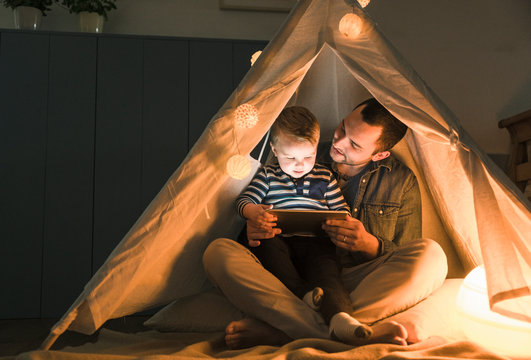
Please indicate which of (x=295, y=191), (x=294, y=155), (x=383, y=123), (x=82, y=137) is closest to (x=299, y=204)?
(x=295, y=191)

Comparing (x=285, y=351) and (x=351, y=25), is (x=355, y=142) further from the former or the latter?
(x=285, y=351)

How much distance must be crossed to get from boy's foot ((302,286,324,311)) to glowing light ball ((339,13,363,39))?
70 centimetres

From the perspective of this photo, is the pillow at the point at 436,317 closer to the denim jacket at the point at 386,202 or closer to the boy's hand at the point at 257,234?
the denim jacket at the point at 386,202

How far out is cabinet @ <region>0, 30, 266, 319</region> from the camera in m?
2.25

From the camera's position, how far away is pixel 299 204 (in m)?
1.54

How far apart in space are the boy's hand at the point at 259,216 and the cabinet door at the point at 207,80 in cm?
102

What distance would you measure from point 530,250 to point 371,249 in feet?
1.46

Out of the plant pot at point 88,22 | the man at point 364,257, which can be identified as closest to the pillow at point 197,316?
the man at point 364,257

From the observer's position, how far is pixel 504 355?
3.63 feet

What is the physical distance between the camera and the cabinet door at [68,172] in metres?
2.25

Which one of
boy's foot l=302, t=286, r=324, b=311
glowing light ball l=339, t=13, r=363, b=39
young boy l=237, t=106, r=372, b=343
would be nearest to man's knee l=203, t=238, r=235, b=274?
young boy l=237, t=106, r=372, b=343

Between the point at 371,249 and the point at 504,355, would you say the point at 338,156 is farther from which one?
the point at 504,355

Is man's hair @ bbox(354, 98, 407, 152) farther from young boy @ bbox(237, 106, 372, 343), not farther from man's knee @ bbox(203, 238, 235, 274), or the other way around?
man's knee @ bbox(203, 238, 235, 274)

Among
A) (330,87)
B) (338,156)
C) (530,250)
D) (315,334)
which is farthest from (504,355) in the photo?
(330,87)
